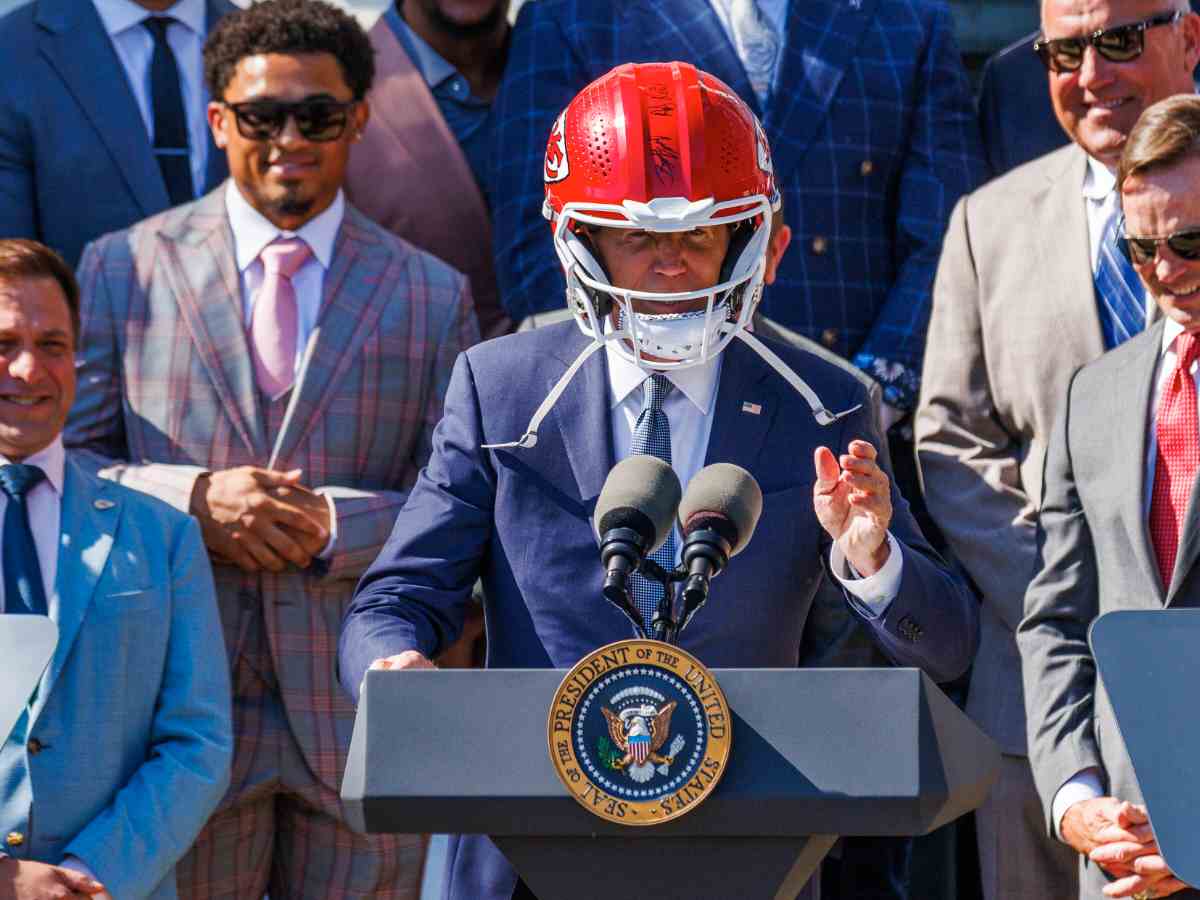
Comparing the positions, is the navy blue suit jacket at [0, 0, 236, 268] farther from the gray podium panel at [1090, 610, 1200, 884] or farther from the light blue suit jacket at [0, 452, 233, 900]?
the gray podium panel at [1090, 610, 1200, 884]

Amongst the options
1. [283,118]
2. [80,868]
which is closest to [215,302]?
[283,118]

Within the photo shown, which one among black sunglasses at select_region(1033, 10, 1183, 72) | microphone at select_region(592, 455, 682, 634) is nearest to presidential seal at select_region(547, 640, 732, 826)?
microphone at select_region(592, 455, 682, 634)

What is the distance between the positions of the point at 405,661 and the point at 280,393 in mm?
1935

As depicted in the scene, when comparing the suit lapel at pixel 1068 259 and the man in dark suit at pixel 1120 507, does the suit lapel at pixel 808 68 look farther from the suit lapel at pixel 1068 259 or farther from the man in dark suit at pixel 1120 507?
the man in dark suit at pixel 1120 507

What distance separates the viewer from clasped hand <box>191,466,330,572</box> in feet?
13.6

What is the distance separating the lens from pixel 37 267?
13.1ft

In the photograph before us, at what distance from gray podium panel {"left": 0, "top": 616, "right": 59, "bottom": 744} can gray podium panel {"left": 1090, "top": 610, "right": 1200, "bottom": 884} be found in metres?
1.44

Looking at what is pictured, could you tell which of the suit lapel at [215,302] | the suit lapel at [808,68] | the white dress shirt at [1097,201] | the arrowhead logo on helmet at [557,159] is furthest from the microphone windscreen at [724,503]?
the suit lapel at [808,68]

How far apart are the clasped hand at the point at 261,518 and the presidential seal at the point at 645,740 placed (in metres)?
2.08

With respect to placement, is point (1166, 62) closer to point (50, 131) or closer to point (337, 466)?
point (337, 466)

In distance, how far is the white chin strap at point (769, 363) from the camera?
118 inches

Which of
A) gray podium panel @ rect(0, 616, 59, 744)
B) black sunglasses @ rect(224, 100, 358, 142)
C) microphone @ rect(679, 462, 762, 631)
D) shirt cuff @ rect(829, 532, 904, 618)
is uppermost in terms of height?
black sunglasses @ rect(224, 100, 358, 142)

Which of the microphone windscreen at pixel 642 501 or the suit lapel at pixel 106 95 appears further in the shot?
the suit lapel at pixel 106 95

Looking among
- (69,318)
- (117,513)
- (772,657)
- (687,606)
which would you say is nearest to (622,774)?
(687,606)
